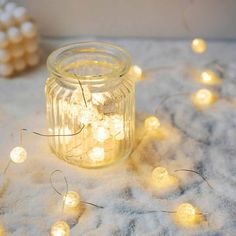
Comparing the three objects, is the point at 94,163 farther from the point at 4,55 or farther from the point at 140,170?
the point at 4,55

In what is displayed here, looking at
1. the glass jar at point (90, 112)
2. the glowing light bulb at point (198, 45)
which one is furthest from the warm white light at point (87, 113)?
the glowing light bulb at point (198, 45)

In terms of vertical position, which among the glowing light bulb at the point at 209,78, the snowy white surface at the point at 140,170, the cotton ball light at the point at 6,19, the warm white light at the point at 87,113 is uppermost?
the cotton ball light at the point at 6,19

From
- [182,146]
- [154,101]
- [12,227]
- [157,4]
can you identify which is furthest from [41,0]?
[12,227]

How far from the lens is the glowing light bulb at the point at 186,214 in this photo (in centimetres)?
74

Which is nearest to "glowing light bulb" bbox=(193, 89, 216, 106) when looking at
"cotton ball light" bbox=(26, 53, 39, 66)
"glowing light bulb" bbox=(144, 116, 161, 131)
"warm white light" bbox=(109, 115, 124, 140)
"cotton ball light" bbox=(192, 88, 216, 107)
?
"cotton ball light" bbox=(192, 88, 216, 107)

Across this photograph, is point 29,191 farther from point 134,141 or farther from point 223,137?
point 223,137

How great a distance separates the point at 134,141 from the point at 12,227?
29 centimetres

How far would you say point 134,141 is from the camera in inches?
35.6

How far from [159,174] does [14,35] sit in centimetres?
45

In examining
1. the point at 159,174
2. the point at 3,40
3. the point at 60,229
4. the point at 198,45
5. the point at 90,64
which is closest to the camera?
the point at 60,229

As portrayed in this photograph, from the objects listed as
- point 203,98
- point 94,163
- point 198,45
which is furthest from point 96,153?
point 198,45

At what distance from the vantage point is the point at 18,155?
32.5 inches

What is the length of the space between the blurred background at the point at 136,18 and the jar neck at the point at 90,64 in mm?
329

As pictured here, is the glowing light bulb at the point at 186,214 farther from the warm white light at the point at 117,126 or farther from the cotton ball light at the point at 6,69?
the cotton ball light at the point at 6,69
